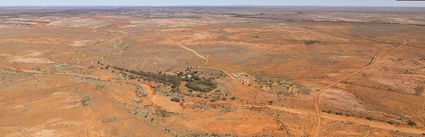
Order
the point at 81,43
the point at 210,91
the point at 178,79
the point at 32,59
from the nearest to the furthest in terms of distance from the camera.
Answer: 1. the point at 210,91
2. the point at 178,79
3. the point at 32,59
4. the point at 81,43

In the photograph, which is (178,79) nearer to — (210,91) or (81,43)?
(210,91)

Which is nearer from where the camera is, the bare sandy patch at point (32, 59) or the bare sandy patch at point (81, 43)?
the bare sandy patch at point (32, 59)

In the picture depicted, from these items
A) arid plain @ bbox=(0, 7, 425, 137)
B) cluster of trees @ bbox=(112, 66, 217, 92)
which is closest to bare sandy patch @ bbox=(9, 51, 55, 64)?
arid plain @ bbox=(0, 7, 425, 137)

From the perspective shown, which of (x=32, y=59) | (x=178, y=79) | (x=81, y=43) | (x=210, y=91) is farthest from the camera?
(x=81, y=43)

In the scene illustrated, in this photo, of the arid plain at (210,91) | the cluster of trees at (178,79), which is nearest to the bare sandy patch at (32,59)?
the arid plain at (210,91)

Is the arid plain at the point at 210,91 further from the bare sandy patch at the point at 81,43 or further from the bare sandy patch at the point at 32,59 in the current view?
the bare sandy patch at the point at 81,43

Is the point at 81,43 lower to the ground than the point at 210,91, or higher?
lower

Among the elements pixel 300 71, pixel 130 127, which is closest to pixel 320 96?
pixel 300 71

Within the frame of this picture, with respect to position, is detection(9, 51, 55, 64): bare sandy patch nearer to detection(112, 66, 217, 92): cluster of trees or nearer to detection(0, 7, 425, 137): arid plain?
detection(0, 7, 425, 137): arid plain

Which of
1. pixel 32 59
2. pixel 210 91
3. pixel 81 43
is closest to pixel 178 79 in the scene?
pixel 210 91

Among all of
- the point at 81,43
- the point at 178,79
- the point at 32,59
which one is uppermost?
the point at 178,79

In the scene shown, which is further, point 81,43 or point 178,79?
point 81,43
